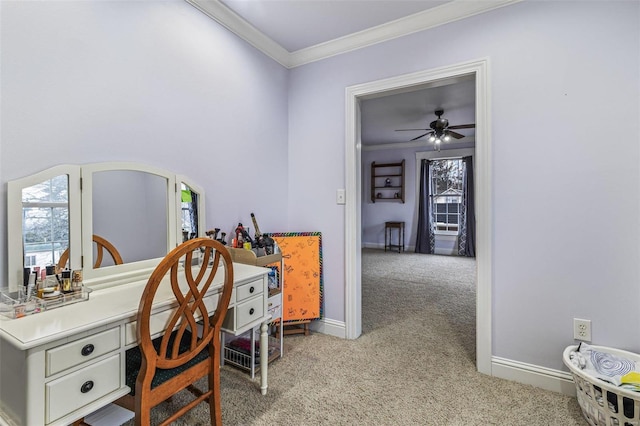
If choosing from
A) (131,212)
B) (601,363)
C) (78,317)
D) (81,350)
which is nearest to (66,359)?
(81,350)

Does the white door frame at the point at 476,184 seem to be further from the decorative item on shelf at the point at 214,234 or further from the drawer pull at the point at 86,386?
the drawer pull at the point at 86,386

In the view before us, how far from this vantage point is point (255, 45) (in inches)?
95.0

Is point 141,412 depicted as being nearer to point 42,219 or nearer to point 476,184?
point 42,219

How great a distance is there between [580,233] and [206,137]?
2409mm

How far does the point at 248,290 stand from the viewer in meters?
1.63

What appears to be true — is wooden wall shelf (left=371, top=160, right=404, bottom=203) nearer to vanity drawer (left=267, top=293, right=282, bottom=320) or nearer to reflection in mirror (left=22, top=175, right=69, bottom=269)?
vanity drawer (left=267, top=293, right=282, bottom=320)

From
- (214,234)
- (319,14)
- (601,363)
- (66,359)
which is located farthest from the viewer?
(319,14)

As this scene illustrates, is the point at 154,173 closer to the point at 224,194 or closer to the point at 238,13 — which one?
the point at 224,194

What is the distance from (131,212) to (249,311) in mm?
857

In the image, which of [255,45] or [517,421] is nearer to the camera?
[517,421]

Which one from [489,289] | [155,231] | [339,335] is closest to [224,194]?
[155,231]

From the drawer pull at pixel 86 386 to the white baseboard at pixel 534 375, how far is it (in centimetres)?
217

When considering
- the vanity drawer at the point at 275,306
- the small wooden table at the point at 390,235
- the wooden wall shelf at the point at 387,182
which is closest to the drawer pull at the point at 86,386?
the vanity drawer at the point at 275,306

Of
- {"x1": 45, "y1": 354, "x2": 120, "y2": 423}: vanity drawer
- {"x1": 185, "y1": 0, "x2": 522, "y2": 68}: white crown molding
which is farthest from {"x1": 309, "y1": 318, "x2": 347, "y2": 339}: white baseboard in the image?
{"x1": 185, "y1": 0, "x2": 522, "y2": 68}: white crown molding
